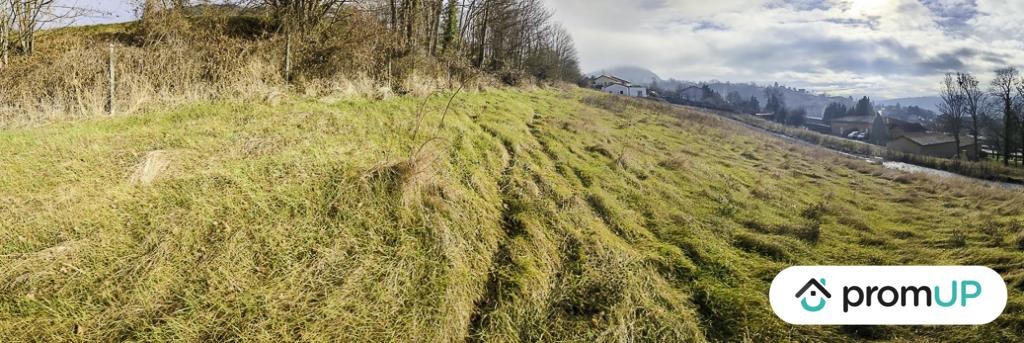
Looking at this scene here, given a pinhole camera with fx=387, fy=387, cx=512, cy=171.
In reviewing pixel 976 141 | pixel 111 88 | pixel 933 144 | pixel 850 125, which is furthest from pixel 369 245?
pixel 850 125

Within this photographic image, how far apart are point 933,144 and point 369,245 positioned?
69.2m

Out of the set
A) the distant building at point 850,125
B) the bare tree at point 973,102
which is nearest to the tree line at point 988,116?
the bare tree at point 973,102

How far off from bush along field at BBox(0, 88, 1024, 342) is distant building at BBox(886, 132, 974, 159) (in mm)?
59550

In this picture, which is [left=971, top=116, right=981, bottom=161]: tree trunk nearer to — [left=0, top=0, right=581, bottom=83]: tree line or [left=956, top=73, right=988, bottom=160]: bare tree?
[left=956, top=73, right=988, bottom=160]: bare tree

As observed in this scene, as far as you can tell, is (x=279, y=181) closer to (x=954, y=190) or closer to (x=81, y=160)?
(x=81, y=160)

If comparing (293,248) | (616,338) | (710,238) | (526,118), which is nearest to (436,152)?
(293,248)

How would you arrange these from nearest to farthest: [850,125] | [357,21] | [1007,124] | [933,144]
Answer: [357,21] → [1007,124] → [933,144] → [850,125]

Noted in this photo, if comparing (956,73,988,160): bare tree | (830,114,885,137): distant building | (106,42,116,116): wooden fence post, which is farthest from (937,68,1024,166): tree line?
(106,42,116,116): wooden fence post

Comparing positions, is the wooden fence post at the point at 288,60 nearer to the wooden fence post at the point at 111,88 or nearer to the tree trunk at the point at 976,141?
the wooden fence post at the point at 111,88

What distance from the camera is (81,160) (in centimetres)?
410

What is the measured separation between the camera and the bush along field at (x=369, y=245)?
2592 mm

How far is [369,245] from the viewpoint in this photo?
10.8 feet

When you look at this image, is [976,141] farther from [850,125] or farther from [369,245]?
[369,245]

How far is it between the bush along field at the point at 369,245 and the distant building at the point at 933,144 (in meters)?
59.6
